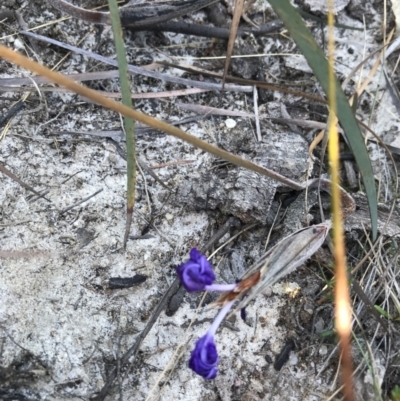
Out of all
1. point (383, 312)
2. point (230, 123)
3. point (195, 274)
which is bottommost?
point (383, 312)

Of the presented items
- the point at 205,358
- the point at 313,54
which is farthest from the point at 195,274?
the point at 313,54

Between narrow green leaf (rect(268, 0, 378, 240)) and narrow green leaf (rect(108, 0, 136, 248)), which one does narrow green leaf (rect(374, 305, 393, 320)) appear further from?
narrow green leaf (rect(108, 0, 136, 248))

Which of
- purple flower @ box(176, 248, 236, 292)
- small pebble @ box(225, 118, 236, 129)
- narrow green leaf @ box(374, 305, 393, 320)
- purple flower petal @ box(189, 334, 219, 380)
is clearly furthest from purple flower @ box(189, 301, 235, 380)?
small pebble @ box(225, 118, 236, 129)

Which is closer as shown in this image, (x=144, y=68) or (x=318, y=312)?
(x=318, y=312)

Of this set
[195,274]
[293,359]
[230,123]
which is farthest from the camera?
[230,123]

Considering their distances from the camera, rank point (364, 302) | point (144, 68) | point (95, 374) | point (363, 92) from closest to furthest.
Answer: point (95, 374) < point (364, 302) < point (144, 68) < point (363, 92)

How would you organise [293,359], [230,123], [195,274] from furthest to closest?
[230,123] < [293,359] < [195,274]

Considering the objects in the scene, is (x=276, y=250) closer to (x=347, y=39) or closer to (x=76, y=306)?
(x=76, y=306)

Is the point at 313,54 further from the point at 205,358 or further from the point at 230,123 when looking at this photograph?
the point at 205,358

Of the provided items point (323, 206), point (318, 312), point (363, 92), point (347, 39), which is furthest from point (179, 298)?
point (347, 39)
